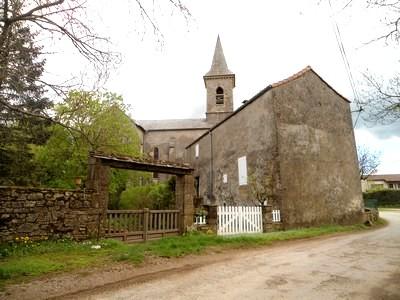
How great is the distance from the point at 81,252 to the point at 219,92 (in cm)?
3298

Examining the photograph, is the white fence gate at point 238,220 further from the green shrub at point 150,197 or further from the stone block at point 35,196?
the stone block at point 35,196

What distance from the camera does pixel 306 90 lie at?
16500 mm

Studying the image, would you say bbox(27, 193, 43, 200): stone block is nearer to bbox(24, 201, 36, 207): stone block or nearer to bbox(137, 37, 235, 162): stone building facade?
bbox(24, 201, 36, 207): stone block

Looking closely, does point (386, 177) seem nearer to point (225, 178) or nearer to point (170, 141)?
point (170, 141)

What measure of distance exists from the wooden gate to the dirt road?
3.34 metres

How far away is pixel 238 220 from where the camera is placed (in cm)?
1130

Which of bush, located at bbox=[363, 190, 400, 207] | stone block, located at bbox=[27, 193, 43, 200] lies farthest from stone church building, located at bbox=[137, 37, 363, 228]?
bush, located at bbox=[363, 190, 400, 207]

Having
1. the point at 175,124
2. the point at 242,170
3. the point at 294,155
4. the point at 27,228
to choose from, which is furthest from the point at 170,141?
the point at 27,228

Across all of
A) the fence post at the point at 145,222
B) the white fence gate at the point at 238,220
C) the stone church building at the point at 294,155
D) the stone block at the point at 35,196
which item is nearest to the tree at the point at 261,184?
the stone church building at the point at 294,155

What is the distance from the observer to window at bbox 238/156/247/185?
54.7 ft

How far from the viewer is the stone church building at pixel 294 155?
14.2 meters

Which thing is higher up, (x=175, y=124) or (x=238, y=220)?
(x=175, y=124)

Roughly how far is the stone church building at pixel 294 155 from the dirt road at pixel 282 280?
660 cm

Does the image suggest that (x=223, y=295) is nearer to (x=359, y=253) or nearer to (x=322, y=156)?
(x=359, y=253)
